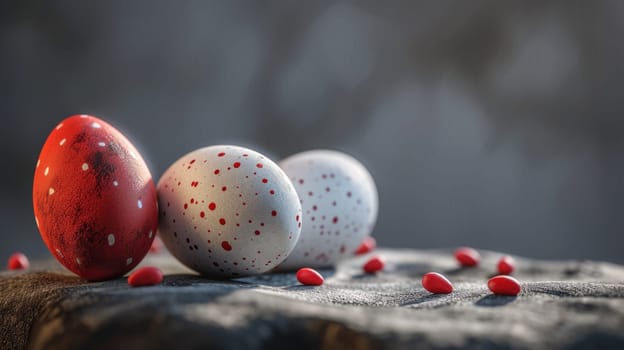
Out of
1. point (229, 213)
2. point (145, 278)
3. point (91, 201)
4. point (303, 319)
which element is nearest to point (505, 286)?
point (303, 319)

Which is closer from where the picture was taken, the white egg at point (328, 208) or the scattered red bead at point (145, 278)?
the scattered red bead at point (145, 278)

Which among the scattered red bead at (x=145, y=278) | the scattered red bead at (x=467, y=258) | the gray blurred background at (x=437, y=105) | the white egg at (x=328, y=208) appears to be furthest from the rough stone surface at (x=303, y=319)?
the gray blurred background at (x=437, y=105)

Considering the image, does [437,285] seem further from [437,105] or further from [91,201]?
[437,105]

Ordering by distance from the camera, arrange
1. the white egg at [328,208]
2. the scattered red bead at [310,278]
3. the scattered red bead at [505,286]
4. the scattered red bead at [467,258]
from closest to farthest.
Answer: the scattered red bead at [505,286], the scattered red bead at [310,278], the white egg at [328,208], the scattered red bead at [467,258]

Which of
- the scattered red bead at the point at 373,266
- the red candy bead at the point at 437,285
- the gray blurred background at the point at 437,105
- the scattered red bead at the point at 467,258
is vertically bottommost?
the red candy bead at the point at 437,285

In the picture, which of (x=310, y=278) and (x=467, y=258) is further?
(x=467, y=258)

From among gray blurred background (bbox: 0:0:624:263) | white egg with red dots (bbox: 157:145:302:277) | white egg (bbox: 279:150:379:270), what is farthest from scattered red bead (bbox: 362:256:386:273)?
gray blurred background (bbox: 0:0:624:263)

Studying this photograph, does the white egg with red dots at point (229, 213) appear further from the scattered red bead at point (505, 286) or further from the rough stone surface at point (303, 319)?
the scattered red bead at point (505, 286)
